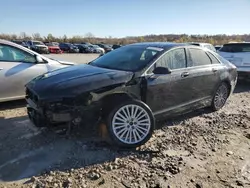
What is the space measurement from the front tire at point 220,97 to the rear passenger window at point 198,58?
2.36ft

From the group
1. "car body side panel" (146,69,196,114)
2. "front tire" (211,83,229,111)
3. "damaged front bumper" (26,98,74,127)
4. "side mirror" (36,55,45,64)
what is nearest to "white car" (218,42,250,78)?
"front tire" (211,83,229,111)

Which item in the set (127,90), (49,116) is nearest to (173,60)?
(127,90)

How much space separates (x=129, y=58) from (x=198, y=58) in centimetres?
153

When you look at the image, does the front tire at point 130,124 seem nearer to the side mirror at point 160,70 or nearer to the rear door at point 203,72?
the side mirror at point 160,70

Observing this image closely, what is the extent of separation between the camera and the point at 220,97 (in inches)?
250

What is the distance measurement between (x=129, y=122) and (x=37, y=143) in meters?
1.44

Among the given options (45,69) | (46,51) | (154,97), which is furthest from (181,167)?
(46,51)

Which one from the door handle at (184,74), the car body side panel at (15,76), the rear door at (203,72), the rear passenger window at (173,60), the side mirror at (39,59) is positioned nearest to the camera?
the rear passenger window at (173,60)

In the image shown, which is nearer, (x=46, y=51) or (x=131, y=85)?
(x=131, y=85)

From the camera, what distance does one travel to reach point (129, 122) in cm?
425

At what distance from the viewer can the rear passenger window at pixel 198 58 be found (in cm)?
550

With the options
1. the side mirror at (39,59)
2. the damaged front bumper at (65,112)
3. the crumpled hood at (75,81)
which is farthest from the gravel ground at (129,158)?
the side mirror at (39,59)

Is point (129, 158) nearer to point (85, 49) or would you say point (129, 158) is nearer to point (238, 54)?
point (238, 54)

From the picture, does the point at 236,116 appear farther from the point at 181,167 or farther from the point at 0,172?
the point at 0,172
